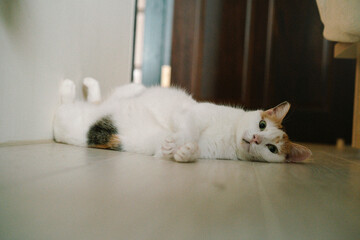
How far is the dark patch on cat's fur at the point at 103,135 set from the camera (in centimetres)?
124

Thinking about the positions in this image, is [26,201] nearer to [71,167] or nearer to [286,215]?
[71,167]

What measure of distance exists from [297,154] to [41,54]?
1.21m

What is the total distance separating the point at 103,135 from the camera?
125 cm

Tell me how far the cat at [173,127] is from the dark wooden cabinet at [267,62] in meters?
1.73

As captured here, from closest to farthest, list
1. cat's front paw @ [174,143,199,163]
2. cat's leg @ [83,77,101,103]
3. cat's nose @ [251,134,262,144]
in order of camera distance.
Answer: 1. cat's front paw @ [174,143,199,163]
2. cat's nose @ [251,134,262,144]
3. cat's leg @ [83,77,101,103]

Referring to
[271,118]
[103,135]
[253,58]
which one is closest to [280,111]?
[271,118]

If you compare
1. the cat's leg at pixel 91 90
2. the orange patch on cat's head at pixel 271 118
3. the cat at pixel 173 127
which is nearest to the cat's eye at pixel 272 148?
the cat at pixel 173 127

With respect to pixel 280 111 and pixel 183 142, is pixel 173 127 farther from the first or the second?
pixel 280 111

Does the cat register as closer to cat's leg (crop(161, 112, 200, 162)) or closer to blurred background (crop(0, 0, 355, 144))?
cat's leg (crop(161, 112, 200, 162))

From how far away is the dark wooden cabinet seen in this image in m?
2.93

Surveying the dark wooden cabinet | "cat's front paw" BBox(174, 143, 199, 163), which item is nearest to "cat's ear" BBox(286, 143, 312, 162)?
"cat's front paw" BBox(174, 143, 199, 163)

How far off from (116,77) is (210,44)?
129 centimetres

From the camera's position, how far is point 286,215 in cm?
48

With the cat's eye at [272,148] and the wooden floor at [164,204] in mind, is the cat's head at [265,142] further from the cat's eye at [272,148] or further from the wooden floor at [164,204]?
the wooden floor at [164,204]
